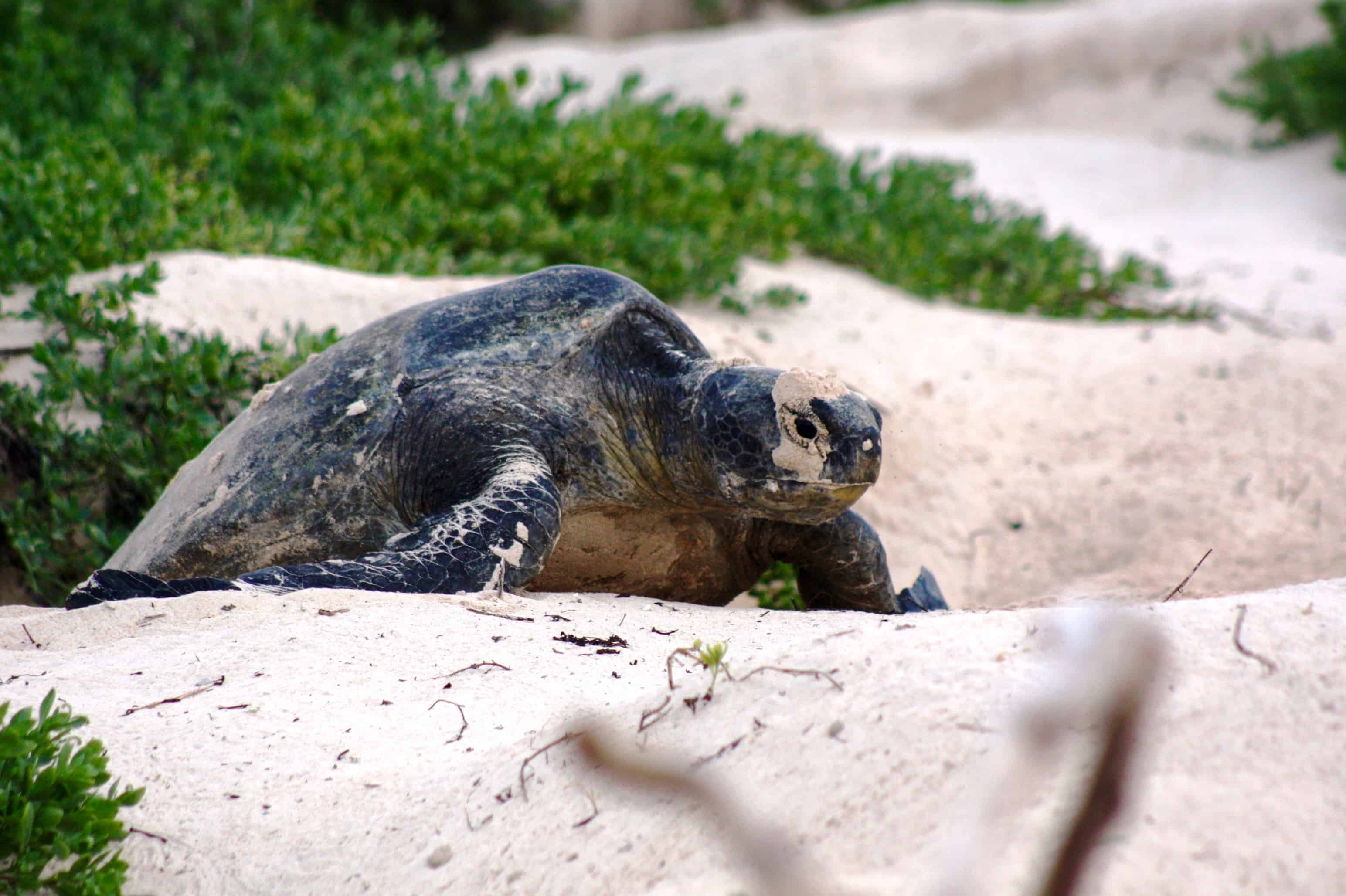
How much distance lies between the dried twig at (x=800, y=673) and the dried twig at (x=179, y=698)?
0.72m

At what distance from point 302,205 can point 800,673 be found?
371cm

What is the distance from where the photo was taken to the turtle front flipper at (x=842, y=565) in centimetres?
259

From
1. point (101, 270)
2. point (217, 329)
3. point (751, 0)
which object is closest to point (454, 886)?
point (217, 329)

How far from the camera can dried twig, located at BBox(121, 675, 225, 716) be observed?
4.85 feet

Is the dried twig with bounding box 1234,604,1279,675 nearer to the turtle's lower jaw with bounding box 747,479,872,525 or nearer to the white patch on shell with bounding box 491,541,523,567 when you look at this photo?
the turtle's lower jaw with bounding box 747,479,872,525

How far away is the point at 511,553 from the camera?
2.01 metres

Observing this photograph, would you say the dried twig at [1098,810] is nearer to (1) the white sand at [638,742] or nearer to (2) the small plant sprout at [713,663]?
(1) the white sand at [638,742]

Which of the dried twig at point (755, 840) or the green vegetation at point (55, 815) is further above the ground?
the dried twig at point (755, 840)

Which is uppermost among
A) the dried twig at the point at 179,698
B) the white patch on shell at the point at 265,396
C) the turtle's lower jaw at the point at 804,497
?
the dried twig at the point at 179,698

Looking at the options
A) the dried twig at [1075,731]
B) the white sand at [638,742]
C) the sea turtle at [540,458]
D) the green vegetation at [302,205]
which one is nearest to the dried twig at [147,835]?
the white sand at [638,742]

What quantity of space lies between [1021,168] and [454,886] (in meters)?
7.66

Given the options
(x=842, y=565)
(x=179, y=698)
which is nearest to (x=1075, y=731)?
(x=179, y=698)

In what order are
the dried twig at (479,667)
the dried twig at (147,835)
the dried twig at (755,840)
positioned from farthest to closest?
the dried twig at (479,667) < the dried twig at (147,835) < the dried twig at (755,840)

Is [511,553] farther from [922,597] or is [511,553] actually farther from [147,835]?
[922,597]
